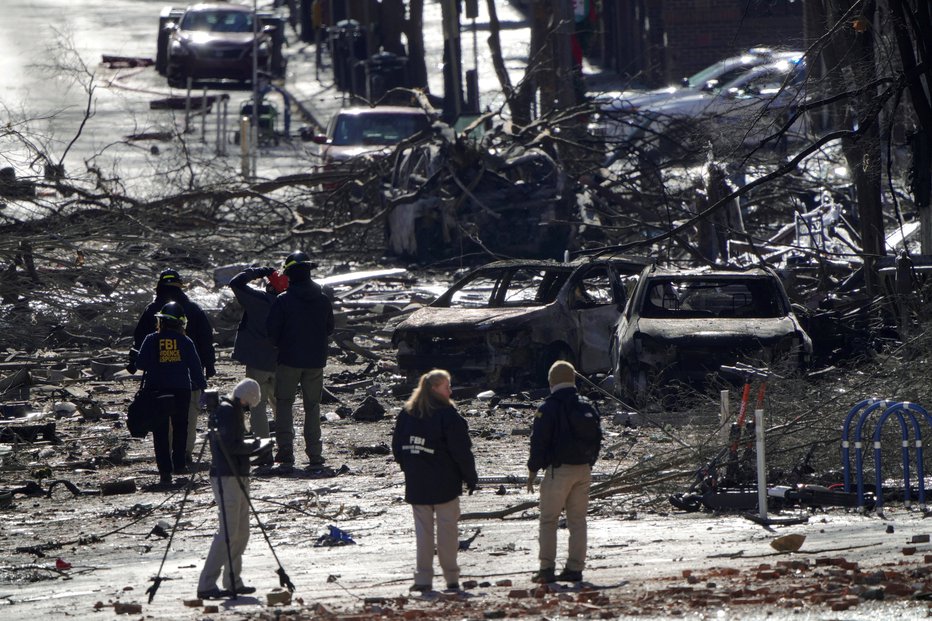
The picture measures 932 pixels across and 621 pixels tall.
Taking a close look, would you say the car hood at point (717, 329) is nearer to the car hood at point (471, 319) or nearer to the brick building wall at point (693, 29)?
the car hood at point (471, 319)

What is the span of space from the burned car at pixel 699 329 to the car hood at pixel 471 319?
1.08m

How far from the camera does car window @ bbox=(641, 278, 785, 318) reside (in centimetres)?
1465

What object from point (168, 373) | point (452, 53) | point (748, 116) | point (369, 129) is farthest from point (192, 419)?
point (452, 53)

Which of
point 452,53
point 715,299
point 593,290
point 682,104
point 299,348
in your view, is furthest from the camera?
point 452,53

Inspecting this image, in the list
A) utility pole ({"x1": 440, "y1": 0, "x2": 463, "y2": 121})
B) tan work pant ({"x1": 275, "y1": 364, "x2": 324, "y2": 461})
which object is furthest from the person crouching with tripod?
utility pole ({"x1": 440, "y1": 0, "x2": 463, "y2": 121})

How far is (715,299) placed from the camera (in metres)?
15.0

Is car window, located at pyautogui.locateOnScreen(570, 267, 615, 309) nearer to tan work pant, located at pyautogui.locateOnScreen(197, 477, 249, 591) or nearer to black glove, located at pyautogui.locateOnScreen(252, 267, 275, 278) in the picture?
black glove, located at pyautogui.locateOnScreen(252, 267, 275, 278)

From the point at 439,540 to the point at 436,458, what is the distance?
0.45 meters

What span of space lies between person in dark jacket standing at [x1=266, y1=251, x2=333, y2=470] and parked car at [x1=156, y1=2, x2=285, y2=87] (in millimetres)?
25831

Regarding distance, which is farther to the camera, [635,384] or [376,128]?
[376,128]

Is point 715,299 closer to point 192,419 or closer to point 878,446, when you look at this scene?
point 878,446

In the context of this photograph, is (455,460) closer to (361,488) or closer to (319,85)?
(361,488)

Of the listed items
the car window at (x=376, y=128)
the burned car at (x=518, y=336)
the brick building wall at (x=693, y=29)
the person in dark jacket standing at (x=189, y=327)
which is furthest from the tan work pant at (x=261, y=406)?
the brick building wall at (x=693, y=29)

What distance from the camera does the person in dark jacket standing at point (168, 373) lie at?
455 inches
